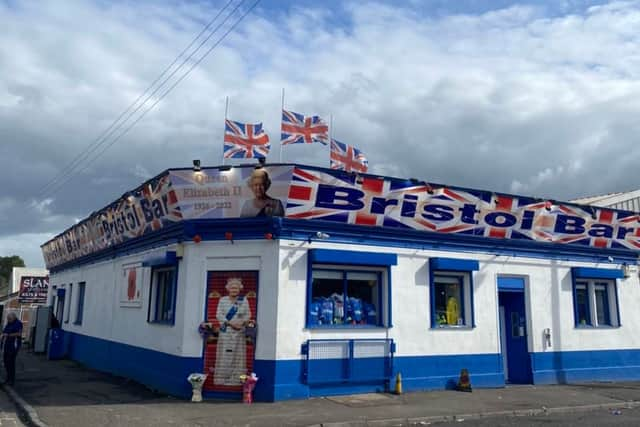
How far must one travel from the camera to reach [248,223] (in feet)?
40.0

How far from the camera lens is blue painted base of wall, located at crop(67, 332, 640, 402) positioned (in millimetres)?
11641

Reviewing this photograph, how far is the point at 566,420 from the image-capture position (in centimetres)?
1045

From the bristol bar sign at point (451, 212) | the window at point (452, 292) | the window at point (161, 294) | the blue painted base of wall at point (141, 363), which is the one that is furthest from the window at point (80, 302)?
the window at point (452, 292)

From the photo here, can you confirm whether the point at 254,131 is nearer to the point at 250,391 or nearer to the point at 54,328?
the point at 250,391

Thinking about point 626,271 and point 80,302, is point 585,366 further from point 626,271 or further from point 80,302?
point 80,302

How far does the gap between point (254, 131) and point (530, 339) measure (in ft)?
31.4

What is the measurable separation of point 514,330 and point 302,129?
27.6 feet

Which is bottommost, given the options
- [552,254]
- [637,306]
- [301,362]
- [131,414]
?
[131,414]

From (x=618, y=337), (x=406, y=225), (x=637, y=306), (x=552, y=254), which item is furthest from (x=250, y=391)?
(x=637, y=306)

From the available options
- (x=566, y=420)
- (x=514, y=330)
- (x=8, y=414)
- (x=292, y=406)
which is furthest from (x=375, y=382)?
(x=8, y=414)

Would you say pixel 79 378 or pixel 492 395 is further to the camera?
pixel 79 378

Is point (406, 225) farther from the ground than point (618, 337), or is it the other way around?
point (406, 225)

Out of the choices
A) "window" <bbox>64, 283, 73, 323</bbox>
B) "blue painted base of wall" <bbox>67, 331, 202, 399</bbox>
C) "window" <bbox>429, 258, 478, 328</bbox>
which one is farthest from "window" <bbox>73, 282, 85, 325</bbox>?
"window" <bbox>429, 258, 478, 328</bbox>

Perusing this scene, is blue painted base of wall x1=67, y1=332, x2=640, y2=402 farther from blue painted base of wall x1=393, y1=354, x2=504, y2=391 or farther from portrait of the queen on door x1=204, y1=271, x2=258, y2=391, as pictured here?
portrait of the queen on door x1=204, y1=271, x2=258, y2=391
